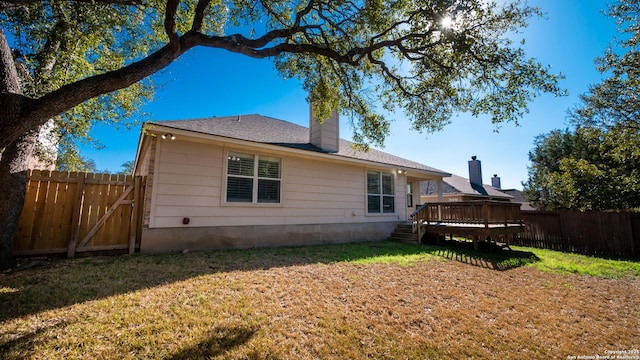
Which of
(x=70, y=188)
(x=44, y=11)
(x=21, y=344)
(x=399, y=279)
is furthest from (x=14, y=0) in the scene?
(x=399, y=279)

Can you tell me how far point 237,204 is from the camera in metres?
7.19

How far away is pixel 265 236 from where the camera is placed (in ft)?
25.0

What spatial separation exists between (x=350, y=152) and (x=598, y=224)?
997 centimetres

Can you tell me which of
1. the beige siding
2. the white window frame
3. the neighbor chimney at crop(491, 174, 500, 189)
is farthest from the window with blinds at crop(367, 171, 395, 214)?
the neighbor chimney at crop(491, 174, 500, 189)

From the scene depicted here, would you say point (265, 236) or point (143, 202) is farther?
point (265, 236)

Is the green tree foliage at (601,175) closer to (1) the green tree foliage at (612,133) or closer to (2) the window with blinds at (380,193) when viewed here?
(1) the green tree foliage at (612,133)

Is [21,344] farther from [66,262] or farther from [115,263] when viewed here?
[66,262]

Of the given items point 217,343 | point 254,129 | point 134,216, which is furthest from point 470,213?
point 134,216

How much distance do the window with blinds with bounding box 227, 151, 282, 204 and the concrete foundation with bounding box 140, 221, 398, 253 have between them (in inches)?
36.5

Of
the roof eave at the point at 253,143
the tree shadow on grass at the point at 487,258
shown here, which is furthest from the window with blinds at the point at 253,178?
the tree shadow on grass at the point at 487,258

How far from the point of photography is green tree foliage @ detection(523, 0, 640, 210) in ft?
34.7

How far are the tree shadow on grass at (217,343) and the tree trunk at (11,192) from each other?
15.7 ft

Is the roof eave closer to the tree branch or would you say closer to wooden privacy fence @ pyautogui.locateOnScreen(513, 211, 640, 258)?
the tree branch

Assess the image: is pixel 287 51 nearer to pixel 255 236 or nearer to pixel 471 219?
pixel 255 236
